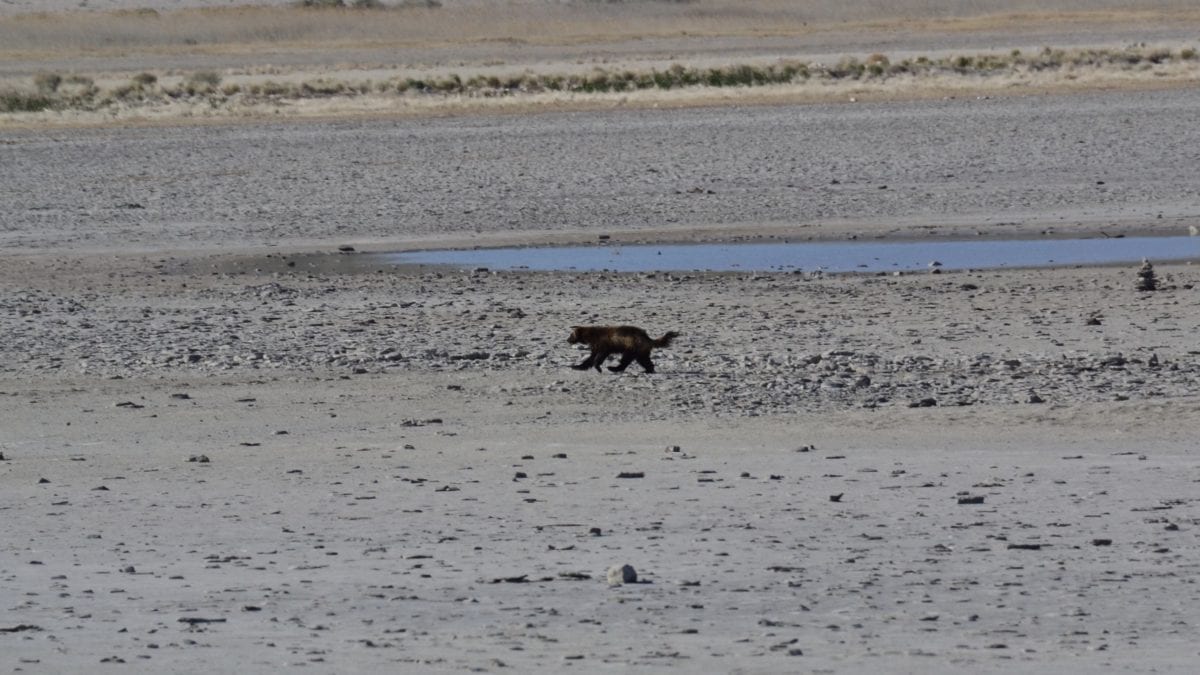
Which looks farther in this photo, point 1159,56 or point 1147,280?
point 1159,56

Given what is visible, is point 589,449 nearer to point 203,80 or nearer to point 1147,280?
point 1147,280

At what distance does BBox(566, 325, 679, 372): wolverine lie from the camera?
37.4 feet

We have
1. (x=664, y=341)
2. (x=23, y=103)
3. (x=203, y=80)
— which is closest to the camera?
(x=664, y=341)

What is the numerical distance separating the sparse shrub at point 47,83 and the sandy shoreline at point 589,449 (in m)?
22.7

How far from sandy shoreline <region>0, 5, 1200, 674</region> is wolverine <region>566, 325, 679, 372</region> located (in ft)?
0.42

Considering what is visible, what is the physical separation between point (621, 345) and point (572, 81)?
3131 cm

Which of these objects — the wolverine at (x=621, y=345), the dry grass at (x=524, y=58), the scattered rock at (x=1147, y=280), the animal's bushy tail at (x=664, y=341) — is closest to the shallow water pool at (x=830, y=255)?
the scattered rock at (x=1147, y=280)

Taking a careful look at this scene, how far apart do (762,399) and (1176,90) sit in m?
25.3

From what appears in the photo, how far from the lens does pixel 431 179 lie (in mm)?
24141

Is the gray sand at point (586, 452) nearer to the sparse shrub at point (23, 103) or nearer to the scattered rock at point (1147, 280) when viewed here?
the scattered rock at point (1147, 280)

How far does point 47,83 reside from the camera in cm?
4475

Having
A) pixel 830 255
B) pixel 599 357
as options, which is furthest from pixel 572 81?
pixel 599 357

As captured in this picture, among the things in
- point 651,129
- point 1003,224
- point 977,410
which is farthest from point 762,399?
point 651,129

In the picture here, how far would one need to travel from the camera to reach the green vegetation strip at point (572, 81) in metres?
39.8
